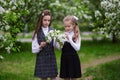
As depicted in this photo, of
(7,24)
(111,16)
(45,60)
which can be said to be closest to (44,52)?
(45,60)

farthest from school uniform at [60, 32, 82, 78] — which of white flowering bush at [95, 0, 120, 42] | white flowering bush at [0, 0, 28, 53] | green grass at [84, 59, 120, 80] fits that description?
white flowering bush at [95, 0, 120, 42]

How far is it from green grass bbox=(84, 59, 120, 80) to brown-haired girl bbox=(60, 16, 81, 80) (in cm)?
272

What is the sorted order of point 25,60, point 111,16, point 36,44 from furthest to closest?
point 25,60, point 111,16, point 36,44

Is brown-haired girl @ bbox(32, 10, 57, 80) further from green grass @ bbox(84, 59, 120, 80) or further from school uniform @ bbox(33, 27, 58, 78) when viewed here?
green grass @ bbox(84, 59, 120, 80)

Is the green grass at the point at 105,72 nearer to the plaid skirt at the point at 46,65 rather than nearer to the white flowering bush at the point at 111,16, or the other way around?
the white flowering bush at the point at 111,16

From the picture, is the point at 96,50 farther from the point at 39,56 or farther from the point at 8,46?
the point at 39,56

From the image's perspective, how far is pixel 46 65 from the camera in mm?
7766

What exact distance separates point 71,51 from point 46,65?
1.81ft

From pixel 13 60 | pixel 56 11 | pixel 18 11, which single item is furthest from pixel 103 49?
pixel 18 11

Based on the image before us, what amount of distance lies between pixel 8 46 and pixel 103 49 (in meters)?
8.99

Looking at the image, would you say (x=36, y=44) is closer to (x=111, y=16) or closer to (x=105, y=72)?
(x=111, y=16)

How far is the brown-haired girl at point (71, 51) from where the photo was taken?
7730 millimetres

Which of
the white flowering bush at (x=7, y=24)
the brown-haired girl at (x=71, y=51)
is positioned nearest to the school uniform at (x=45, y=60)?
the brown-haired girl at (x=71, y=51)

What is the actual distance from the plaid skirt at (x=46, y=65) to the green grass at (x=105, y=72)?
113 inches
